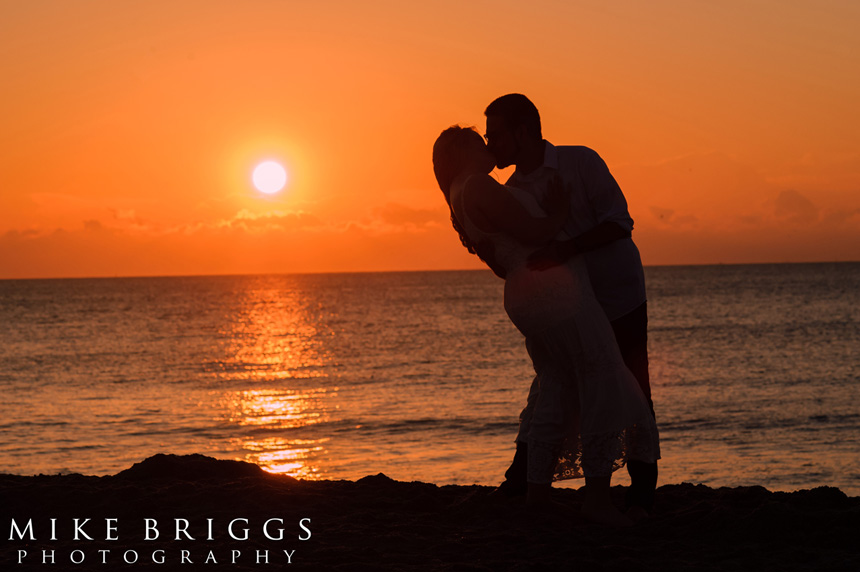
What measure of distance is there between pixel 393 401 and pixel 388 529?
15.0 meters

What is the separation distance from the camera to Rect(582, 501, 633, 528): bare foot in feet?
13.5

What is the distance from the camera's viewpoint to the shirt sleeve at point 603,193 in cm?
410

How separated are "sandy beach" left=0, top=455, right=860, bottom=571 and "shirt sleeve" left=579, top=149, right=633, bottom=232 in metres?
1.52

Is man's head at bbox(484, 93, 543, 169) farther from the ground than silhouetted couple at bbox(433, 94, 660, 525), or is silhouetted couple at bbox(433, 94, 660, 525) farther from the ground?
man's head at bbox(484, 93, 543, 169)

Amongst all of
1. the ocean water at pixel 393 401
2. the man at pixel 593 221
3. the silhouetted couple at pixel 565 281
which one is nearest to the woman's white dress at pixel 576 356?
the silhouetted couple at pixel 565 281

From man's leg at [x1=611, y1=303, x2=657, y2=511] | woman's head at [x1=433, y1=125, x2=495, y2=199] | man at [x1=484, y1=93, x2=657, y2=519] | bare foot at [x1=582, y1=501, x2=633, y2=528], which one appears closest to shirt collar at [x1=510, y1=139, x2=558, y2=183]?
man at [x1=484, y1=93, x2=657, y2=519]

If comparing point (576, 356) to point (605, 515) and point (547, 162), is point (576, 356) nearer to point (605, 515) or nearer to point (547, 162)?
point (605, 515)

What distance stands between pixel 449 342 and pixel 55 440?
26247mm

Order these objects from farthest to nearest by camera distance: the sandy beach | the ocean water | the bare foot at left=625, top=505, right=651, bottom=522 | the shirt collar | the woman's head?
the ocean water
the bare foot at left=625, top=505, right=651, bottom=522
the shirt collar
the woman's head
the sandy beach

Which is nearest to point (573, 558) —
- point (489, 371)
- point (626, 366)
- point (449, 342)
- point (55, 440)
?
point (626, 366)

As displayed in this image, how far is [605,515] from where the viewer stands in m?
4.15

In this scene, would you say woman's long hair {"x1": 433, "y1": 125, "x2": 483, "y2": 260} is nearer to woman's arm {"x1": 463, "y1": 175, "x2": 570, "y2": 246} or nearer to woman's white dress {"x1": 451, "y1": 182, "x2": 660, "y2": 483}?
woman's white dress {"x1": 451, "y1": 182, "x2": 660, "y2": 483}

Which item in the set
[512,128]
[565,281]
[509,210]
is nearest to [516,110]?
[512,128]

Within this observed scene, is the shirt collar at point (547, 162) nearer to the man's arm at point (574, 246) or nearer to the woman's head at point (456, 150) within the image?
the woman's head at point (456, 150)
